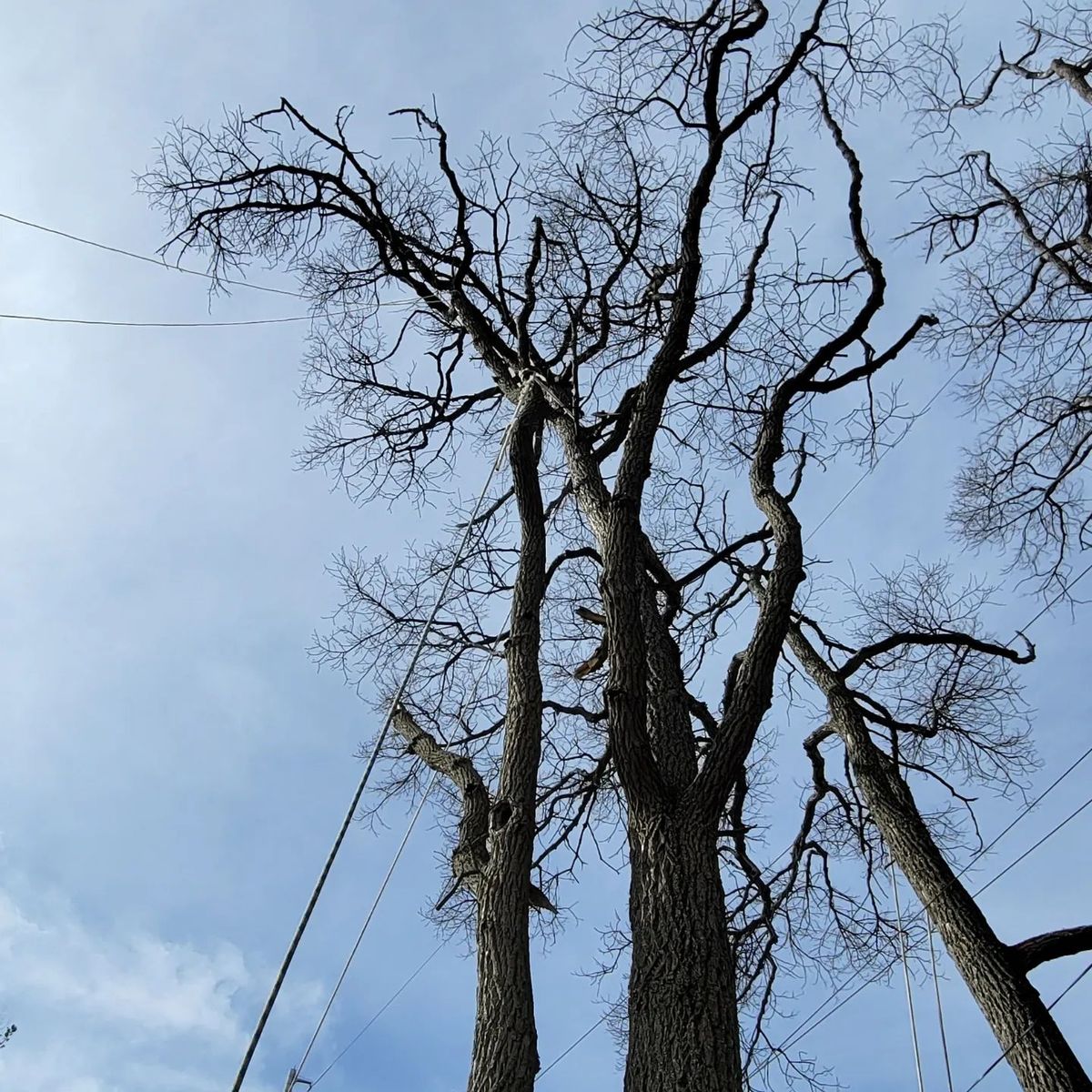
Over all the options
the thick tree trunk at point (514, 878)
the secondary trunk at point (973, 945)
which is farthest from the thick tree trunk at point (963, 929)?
the thick tree trunk at point (514, 878)

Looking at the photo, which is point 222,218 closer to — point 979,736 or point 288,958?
point 288,958

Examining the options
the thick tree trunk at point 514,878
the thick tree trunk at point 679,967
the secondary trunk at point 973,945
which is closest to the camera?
the thick tree trunk at point 679,967

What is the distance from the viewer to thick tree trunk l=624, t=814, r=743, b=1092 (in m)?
2.75

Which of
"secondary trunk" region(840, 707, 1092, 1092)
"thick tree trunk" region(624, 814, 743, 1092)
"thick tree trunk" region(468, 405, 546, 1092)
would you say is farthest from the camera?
"secondary trunk" region(840, 707, 1092, 1092)

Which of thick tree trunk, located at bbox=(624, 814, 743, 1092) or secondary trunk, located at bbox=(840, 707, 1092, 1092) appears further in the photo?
secondary trunk, located at bbox=(840, 707, 1092, 1092)

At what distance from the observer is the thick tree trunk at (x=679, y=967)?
9.02ft

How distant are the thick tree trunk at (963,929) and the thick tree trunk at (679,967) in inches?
67.6

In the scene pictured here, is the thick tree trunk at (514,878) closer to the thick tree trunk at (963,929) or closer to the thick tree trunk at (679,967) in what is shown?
the thick tree trunk at (679,967)

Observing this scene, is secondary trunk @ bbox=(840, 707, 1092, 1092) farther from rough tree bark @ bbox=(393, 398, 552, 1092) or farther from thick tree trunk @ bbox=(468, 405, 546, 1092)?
thick tree trunk @ bbox=(468, 405, 546, 1092)

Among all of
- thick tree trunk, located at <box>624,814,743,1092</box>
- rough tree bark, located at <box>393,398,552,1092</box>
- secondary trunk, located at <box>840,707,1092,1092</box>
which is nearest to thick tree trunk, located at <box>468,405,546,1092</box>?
rough tree bark, located at <box>393,398,552,1092</box>

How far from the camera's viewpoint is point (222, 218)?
5.21 meters

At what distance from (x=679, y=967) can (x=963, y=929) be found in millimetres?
2072

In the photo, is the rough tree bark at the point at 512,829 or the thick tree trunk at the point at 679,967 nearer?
the thick tree trunk at the point at 679,967

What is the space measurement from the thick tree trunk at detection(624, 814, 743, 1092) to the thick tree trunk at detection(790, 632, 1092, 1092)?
172cm
